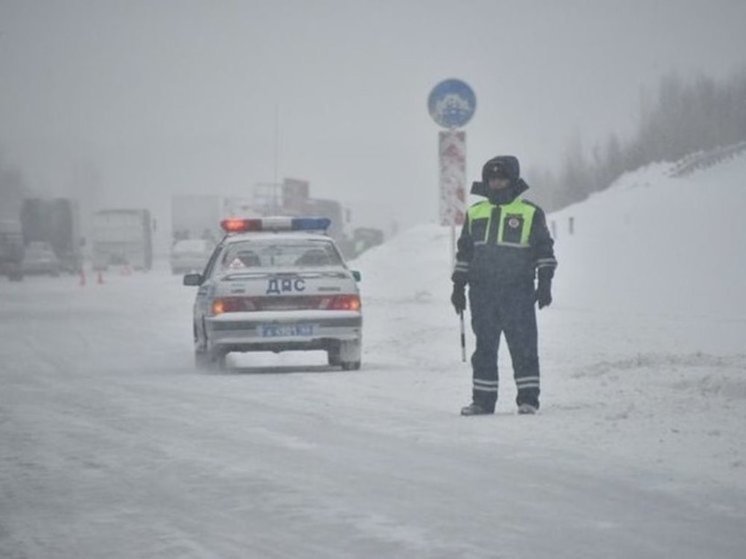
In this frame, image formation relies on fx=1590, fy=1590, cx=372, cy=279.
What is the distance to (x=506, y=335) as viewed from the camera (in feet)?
38.4

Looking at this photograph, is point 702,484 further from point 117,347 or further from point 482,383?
point 117,347

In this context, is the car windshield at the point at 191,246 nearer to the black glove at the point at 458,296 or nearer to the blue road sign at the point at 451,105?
the blue road sign at the point at 451,105

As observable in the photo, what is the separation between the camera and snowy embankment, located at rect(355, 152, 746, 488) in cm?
1017

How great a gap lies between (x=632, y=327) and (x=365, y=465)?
589 inches

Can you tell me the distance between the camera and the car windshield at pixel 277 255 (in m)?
17.5

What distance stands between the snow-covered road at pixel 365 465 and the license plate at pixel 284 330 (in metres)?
0.50

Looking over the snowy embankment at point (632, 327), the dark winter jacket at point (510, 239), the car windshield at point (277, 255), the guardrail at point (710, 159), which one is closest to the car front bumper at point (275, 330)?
the car windshield at point (277, 255)

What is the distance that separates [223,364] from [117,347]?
200 inches

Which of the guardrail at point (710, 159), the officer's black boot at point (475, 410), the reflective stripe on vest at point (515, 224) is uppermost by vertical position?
the guardrail at point (710, 159)

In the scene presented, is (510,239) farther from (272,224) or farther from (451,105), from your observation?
(451,105)

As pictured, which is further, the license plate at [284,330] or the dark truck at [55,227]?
the dark truck at [55,227]

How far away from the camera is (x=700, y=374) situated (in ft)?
47.6

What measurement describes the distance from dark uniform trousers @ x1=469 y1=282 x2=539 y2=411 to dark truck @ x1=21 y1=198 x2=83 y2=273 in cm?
6831

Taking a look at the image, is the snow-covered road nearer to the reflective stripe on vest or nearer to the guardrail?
the reflective stripe on vest
